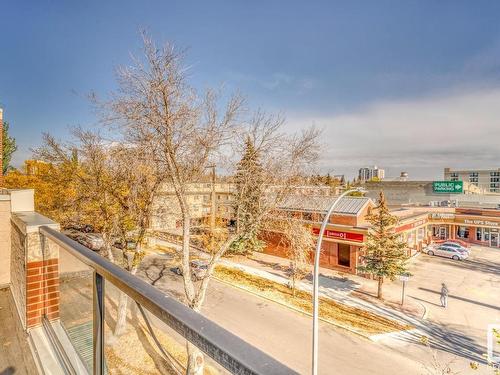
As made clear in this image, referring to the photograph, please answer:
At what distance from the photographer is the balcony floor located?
114 inches

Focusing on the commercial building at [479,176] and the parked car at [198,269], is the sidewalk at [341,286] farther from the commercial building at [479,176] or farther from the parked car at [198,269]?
the commercial building at [479,176]

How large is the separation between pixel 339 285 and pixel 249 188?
1277 cm

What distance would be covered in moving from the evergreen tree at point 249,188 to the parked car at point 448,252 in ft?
83.2

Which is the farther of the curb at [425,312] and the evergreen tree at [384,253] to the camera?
the evergreen tree at [384,253]

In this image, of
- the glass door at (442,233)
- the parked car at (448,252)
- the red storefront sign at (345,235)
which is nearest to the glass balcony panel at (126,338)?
the red storefront sign at (345,235)

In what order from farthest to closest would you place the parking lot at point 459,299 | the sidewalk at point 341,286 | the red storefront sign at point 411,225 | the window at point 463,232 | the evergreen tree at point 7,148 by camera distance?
the window at point 463,232
the evergreen tree at point 7,148
the red storefront sign at point 411,225
the sidewalk at point 341,286
the parking lot at point 459,299

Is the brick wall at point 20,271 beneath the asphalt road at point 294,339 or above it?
above

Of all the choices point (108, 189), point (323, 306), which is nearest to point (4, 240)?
point (108, 189)

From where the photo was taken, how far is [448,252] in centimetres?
2778

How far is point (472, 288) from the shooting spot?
20.1m

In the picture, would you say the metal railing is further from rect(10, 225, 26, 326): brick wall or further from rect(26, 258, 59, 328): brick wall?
rect(10, 225, 26, 326): brick wall

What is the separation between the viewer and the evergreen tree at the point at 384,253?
58.6ft

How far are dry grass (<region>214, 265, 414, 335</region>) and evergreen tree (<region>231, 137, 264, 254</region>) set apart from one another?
297 inches

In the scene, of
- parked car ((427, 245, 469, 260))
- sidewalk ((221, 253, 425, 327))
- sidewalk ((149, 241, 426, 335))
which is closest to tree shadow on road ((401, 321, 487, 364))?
sidewalk ((149, 241, 426, 335))
